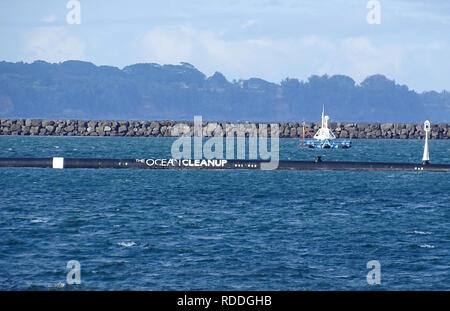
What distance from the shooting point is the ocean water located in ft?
88.8

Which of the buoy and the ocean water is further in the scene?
the buoy

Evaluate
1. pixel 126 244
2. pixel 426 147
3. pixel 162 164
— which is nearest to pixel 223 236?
pixel 126 244

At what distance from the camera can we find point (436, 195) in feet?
188

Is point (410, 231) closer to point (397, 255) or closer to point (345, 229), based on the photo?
point (345, 229)

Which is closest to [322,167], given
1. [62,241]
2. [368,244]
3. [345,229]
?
[345,229]

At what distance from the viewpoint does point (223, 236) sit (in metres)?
35.8

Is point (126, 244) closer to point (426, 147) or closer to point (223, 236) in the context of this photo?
point (223, 236)

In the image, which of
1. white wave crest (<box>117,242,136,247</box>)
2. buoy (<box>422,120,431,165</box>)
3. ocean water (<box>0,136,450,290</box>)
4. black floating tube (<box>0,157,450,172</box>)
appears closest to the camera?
ocean water (<box>0,136,450,290</box>)

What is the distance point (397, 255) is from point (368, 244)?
2.64 metres

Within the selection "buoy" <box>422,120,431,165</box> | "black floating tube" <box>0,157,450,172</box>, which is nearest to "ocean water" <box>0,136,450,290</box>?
"black floating tube" <box>0,157,450,172</box>

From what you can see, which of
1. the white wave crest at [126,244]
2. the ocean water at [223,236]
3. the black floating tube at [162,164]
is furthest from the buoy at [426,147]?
the white wave crest at [126,244]

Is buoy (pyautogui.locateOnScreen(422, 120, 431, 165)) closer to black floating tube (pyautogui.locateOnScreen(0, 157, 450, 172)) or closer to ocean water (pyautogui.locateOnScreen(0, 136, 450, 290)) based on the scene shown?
black floating tube (pyautogui.locateOnScreen(0, 157, 450, 172))

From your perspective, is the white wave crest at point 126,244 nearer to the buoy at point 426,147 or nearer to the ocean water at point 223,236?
the ocean water at point 223,236

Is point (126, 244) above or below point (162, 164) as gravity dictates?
below
